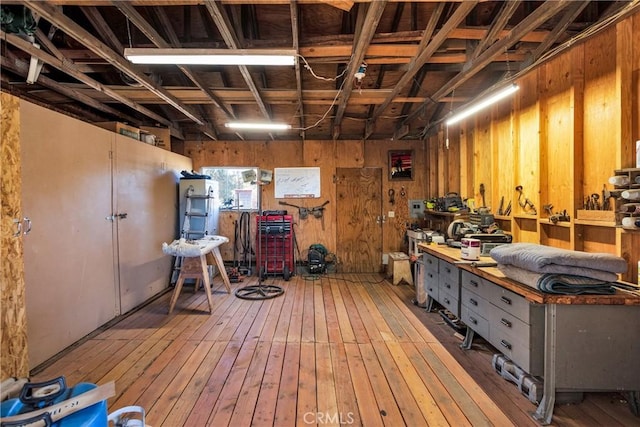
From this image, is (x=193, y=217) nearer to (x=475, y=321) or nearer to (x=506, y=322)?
(x=475, y=321)

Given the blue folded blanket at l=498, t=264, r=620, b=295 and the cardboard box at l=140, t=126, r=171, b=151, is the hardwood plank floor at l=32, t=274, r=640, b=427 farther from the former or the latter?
the cardboard box at l=140, t=126, r=171, b=151

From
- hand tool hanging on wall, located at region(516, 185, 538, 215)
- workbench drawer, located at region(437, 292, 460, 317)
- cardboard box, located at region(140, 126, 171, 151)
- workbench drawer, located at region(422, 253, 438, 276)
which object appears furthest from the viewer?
cardboard box, located at region(140, 126, 171, 151)

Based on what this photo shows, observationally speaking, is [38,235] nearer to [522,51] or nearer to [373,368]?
[373,368]

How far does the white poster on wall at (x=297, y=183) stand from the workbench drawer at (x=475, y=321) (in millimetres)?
3575

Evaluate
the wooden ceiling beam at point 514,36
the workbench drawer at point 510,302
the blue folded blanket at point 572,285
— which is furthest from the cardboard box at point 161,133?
the blue folded blanket at point 572,285

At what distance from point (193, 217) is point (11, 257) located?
2.76 meters

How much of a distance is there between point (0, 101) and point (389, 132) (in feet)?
17.0

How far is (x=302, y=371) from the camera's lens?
235 cm

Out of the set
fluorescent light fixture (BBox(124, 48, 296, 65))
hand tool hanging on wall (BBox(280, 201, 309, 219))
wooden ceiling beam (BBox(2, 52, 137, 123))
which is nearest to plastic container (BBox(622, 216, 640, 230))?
fluorescent light fixture (BBox(124, 48, 296, 65))

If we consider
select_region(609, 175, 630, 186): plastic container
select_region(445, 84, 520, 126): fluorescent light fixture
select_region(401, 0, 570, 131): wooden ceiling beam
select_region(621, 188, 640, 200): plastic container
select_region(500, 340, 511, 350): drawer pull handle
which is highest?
select_region(401, 0, 570, 131): wooden ceiling beam

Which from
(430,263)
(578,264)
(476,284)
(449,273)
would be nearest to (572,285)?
(578,264)

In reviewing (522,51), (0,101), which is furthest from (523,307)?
(0,101)

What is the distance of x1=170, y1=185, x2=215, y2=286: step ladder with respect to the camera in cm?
471

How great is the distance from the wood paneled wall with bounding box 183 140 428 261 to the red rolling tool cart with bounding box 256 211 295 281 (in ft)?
1.55
